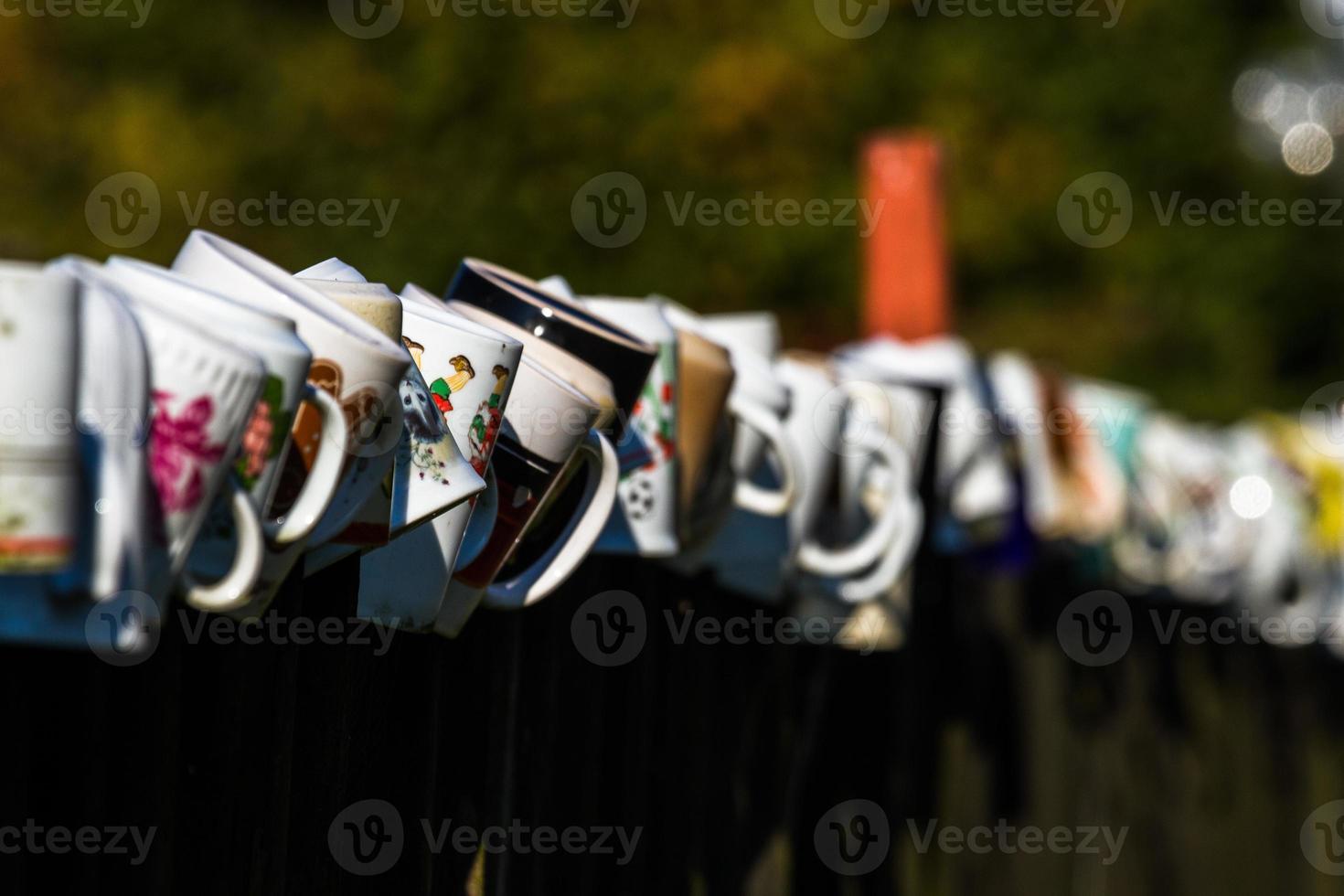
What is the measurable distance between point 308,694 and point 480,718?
0.77 feet

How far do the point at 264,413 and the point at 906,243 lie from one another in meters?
1.93

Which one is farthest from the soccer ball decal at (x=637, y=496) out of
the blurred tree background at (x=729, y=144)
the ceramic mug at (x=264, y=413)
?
the blurred tree background at (x=729, y=144)

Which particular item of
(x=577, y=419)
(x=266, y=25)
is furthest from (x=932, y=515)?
(x=266, y=25)

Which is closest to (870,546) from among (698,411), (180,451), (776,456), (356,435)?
(776,456)

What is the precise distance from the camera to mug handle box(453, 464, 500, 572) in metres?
1.18

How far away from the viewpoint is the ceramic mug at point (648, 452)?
1.42m

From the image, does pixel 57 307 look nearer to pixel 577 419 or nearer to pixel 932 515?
pixel 577 419

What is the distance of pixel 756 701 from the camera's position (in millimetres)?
1906

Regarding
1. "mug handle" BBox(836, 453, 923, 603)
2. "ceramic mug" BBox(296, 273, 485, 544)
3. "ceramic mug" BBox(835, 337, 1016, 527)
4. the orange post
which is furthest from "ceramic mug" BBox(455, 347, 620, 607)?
the orange post

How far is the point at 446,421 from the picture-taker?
1.10 meters

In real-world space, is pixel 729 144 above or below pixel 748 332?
above

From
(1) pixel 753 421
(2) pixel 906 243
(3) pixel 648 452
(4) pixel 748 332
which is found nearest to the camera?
(3) pixel 648 452

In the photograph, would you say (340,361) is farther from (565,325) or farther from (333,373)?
(565,325)

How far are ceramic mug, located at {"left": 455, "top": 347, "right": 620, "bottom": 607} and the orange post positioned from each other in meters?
1.48
